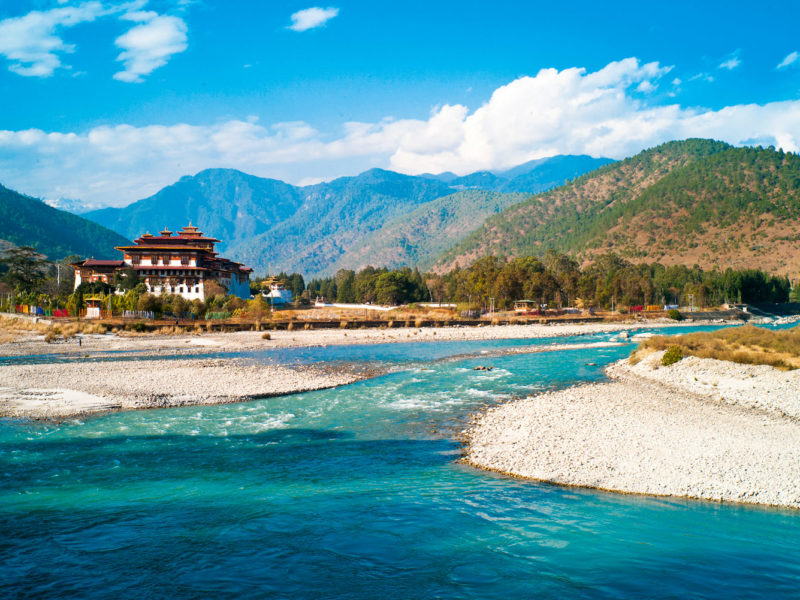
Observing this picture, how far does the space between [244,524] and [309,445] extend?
6.47 meters

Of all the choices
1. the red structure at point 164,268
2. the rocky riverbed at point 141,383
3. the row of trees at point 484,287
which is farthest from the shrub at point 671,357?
the red structure at point 164,268

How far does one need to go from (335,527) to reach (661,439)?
37.6 ft

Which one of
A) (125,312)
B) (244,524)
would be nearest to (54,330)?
(125,312)

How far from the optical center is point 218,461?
667 inches

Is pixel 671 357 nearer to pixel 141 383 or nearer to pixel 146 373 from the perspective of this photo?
pixel 141 383

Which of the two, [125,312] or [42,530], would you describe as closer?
[42,530]

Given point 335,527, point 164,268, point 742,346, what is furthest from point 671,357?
point 164,268

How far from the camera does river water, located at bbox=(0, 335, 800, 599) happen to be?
32.1 ft

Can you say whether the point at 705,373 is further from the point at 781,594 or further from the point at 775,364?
the point at 781,594

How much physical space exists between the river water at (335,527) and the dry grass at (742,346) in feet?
70.2

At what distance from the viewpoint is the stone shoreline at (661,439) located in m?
14.2

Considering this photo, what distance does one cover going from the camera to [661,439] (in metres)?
17.7

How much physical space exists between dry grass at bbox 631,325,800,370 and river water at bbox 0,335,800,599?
842 inches

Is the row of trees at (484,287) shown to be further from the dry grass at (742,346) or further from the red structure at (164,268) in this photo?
the dry grass at (742,346)
